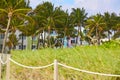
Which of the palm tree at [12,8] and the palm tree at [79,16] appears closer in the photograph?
the palm tree at [12,8]

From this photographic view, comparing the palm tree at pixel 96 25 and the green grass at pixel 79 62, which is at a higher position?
the palm tree at pixel 96 25

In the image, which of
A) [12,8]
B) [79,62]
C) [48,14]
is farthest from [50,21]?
[79,62]

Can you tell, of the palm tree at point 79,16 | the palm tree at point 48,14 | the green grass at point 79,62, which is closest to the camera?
the green grass at point 79,62

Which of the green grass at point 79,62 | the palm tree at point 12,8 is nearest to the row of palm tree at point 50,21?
the palm tree at point 12,8

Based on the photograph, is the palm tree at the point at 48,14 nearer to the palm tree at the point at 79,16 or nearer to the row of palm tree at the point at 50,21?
the row of palm tree at the point at 50,21

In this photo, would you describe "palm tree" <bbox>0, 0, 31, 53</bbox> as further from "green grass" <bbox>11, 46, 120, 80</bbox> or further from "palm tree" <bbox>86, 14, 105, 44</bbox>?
"green grass" <bbox>11, 46, 120, 80</bbox>

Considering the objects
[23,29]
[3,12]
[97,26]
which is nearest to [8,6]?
[3,12]

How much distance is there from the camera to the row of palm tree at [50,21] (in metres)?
45.3

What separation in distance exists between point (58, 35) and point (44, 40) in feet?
11.5

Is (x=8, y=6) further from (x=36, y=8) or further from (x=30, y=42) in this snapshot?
(x=30, y=42)

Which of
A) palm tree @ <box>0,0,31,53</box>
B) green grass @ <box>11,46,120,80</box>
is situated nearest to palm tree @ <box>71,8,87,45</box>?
palm tree @ <box>0,0,31,53</box>

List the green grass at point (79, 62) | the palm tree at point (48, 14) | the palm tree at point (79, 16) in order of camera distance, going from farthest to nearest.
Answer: the palm tree at point (79, 16), the palm tree at point (48, 14), the green grass at point (79, 62)

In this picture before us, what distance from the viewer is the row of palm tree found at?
45.3 m

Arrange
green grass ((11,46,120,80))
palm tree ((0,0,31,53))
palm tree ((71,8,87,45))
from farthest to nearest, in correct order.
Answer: palm tree ((71,8,87,45))
palm tree ((0,0,31,53))
green grass ((11,46,120,80))
